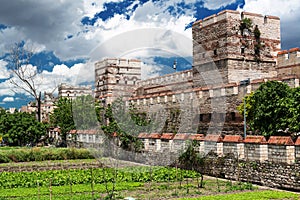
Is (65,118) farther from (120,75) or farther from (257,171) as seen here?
(257,171)

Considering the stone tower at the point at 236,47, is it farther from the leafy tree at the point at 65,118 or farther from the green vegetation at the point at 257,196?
the leafy tree at the point at 65,118

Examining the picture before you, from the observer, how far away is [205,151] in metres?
14.8

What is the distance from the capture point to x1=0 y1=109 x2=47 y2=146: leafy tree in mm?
28891

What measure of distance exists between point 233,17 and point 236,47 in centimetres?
156

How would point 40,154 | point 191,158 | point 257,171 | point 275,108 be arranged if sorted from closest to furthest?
point 257,171 → point 275,108 → point 191,158 → point 40,154

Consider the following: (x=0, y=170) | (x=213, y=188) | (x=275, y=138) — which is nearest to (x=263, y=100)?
(x=275, y=138)

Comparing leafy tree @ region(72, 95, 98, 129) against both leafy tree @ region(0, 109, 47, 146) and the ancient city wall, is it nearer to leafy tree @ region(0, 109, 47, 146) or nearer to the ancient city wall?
leafy tree @ region(0, 109, 47, 146)

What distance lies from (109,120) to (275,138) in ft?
44.2

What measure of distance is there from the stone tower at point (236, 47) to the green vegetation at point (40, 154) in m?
7.84

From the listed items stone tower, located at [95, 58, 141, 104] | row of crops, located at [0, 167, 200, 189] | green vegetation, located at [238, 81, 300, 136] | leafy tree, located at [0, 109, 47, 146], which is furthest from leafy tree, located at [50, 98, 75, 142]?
green vegetation, located at [238, 81, 300, 136]

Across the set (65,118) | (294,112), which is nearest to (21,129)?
(65,118)

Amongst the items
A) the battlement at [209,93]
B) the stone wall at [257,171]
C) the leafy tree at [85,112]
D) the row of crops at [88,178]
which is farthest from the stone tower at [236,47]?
the row of crops at [88,178]

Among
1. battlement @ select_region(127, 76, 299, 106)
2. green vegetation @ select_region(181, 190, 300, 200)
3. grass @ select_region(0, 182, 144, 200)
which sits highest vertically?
battlement @ select_region(127, 76, 299, 106)

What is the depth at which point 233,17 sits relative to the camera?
19719 millimetres
